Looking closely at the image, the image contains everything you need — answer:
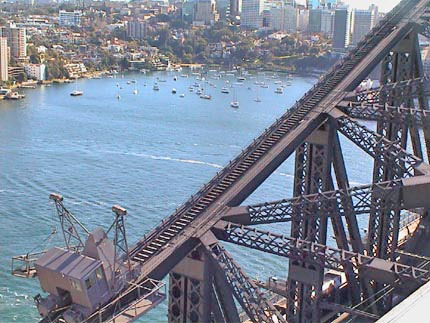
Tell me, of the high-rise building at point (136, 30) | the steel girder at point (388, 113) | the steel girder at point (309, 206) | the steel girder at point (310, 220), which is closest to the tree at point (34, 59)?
the high-rise building at point (136, 30)

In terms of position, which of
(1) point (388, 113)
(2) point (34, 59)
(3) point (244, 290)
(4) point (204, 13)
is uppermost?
(1) point (388, 113)

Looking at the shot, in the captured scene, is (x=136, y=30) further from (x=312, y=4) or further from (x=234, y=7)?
(x=312, y=4)

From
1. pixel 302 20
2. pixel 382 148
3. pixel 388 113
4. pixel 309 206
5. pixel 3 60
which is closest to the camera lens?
pixel 309 206

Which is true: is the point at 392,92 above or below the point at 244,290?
above

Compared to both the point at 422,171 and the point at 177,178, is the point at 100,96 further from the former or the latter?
the point at 422,171

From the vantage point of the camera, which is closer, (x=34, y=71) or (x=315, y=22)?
(x=34, y=71)

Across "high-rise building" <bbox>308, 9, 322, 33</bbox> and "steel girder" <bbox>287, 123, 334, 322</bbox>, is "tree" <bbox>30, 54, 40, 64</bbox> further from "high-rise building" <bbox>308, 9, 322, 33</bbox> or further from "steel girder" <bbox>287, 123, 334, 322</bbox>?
"steel girder" <bbox>287, 123, 334, 322</bbox>

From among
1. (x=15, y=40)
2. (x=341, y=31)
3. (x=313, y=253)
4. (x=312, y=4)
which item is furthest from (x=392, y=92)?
(x=312, y=4)

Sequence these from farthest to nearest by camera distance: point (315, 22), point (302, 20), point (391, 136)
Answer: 1. point (302, 20)
2. point (315, 22)
3. point (391, 136)
